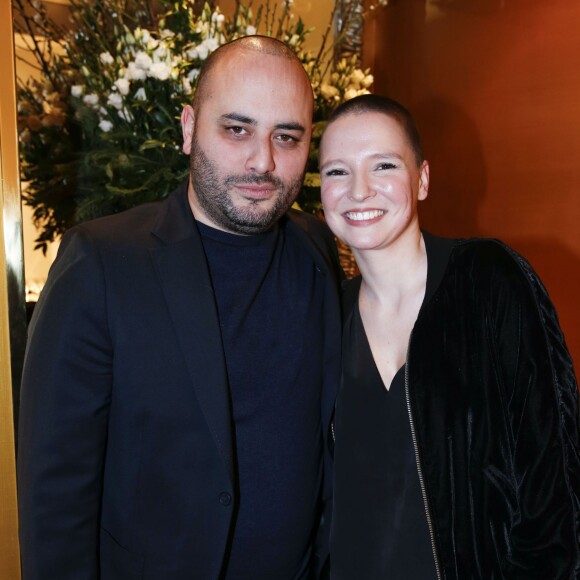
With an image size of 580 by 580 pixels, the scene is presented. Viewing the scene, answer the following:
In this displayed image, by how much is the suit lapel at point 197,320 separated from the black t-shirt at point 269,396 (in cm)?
8

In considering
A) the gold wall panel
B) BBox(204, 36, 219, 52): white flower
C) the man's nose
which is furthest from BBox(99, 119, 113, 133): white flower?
the man's nose

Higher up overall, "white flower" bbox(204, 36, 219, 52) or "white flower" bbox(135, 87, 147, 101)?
"white flower" bbox(204, 36, 219, 52)

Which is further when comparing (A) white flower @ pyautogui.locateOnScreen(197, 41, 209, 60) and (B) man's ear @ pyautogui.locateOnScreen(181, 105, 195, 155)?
(A) white flower @ pyautogui.locateOnScreen(197, 41, 209, 60)

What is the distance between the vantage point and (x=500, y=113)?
2.42m

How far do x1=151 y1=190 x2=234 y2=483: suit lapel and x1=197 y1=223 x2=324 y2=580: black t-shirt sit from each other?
83mm

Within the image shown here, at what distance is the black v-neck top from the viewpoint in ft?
4.50

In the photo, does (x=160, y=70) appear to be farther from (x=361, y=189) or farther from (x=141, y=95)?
(x=361, y=189)

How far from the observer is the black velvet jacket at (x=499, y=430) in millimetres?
1256

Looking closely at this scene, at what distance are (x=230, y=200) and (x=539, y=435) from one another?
0.80m

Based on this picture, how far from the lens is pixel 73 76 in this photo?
2211 millimetres

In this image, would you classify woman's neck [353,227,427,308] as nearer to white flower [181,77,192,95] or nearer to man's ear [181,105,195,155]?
man's ear [181,105,195,155]

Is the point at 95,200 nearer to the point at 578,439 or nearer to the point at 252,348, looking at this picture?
the point at 252,348

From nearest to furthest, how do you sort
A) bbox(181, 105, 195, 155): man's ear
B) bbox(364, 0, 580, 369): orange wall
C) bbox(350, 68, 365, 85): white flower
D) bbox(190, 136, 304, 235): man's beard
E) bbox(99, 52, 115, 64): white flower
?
1. bbox(190, 136, 304, 235): man's beard
2. bbox(181, 105, 195, 155): man's ear
3. bbox(99, 52, 115, 64): white flower
4. bbox(364, 0, 580, 369): orange wall
5. bbox(350, 68, 365, 85): white flower

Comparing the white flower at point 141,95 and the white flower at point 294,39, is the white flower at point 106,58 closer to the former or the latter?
the white flower at point 141,95
